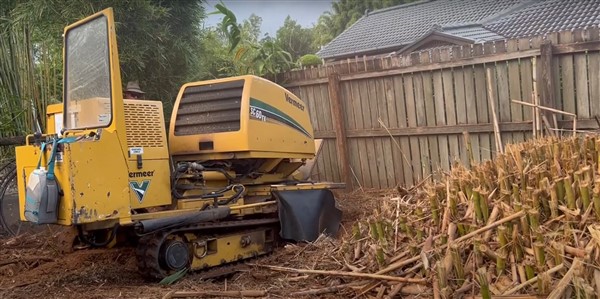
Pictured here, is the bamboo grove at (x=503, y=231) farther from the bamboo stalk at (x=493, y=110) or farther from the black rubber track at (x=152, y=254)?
the bamboo stalk at (x=493, y=110)

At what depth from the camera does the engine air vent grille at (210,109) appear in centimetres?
604

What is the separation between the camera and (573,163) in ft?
13.5

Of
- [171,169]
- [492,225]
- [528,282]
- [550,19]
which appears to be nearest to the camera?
[528,282]

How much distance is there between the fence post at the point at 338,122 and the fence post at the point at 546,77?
118 inches

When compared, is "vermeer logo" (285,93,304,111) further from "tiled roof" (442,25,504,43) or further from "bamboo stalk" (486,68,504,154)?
"tiled roof" (442,25,504,43)

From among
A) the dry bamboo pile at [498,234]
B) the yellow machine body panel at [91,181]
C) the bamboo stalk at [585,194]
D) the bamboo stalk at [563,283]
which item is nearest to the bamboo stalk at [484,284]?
the dry bamboo pile at [498,234]

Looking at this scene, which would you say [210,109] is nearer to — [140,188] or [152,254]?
[140,188]

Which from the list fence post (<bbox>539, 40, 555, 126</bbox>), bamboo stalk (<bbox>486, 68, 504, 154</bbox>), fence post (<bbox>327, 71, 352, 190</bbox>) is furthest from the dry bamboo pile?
fence post (<bbox>327, 71, 352, 190</bbox>)

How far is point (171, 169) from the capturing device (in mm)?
5590

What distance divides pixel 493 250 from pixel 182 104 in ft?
12.3

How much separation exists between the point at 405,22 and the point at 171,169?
1844 centimetres

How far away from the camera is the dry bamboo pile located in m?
3.33

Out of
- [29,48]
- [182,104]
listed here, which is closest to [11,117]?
[29,48]

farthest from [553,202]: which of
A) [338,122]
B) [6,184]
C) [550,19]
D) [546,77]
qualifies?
[550,19]
